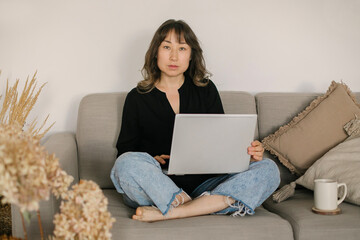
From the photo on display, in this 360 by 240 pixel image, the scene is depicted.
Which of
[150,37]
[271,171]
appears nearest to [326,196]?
[271,171]

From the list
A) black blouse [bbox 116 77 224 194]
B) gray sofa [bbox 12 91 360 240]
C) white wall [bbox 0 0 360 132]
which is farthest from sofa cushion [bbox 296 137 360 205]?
white wall [bbox 0 0 360 132]

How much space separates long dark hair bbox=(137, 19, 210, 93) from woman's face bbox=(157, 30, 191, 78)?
0.02m

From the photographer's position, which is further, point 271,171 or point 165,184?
point 271,171

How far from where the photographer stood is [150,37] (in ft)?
8.38

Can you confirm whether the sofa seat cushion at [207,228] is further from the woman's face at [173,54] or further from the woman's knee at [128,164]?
the woman's face at [173,54]

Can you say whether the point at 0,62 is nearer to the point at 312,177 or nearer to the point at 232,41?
the point at 232,41

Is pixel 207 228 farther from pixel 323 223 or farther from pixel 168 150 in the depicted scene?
pixel 168 150

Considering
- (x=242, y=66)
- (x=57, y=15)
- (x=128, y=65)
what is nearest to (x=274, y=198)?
(x=242, y=66)

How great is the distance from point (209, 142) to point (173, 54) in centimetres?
58

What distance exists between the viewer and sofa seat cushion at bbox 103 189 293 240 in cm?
159

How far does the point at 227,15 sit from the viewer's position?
2613mm

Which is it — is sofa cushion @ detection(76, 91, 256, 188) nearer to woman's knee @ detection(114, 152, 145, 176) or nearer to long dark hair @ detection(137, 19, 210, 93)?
long dark hair @ detection(137, 19, 210, 93)

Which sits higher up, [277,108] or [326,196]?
[277,108]

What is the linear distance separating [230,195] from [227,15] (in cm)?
123
